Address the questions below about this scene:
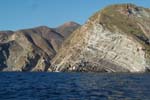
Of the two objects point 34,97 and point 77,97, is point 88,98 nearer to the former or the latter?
point 77,97

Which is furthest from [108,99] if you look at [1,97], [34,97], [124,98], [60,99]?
[1,97]

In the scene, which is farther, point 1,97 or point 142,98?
point 1,97

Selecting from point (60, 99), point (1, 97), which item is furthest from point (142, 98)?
point (1, 97)

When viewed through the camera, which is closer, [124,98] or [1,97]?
[124,98]

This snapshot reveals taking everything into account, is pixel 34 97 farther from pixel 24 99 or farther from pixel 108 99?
pixel 108 99

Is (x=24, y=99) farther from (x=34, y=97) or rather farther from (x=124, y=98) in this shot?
(x=124, y=98)

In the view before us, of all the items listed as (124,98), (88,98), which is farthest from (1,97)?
(124,98)

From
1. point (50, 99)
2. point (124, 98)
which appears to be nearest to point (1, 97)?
point (50, 99)
